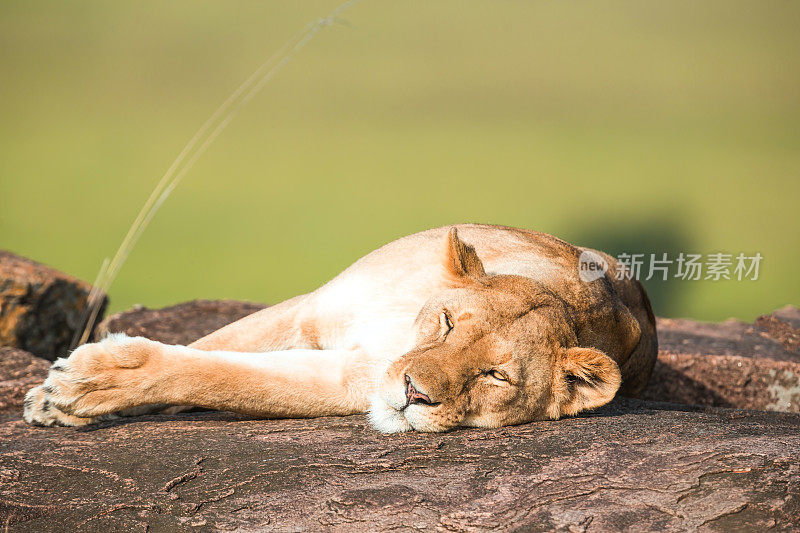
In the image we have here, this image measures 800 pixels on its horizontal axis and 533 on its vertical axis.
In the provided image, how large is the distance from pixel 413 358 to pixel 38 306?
3851 millimetres

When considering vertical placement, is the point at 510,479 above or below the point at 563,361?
below

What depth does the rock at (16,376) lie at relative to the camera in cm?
414

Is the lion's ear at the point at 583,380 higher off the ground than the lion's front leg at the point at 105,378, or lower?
higher

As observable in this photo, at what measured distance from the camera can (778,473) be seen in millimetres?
2508

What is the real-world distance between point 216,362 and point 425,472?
1123 mm

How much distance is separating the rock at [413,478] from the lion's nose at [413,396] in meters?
0.15

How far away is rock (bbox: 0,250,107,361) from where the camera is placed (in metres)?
5.77

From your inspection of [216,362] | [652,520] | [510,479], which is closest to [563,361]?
[510,479]

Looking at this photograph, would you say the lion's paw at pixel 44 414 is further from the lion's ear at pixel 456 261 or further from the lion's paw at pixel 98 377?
the lion's ear at pixel 456 261

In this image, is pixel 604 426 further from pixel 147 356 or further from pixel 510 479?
pixel 147 356

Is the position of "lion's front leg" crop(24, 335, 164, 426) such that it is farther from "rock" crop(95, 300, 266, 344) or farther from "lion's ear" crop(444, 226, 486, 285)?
"rock" crop(95, 300, 266, 344)

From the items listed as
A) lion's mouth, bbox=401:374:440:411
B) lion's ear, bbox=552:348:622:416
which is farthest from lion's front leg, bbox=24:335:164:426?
lion's ear, bbox=552:348:622:416

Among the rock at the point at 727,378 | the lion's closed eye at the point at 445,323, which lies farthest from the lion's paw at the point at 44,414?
the rock at the point at 727,378

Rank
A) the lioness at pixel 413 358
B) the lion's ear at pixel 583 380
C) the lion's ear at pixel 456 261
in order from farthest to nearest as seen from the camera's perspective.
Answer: the lion's ear at pixel 456 261
the lion's ear at pixel 583 380
the lioness at pixel 413 358
